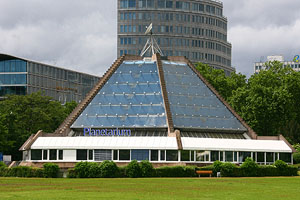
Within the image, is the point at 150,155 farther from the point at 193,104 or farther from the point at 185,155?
the point at 193,104

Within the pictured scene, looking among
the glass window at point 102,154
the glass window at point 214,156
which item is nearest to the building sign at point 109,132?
the glass window at point 102,154

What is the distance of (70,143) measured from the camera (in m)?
89.6

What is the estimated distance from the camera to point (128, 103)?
99250 millimetres

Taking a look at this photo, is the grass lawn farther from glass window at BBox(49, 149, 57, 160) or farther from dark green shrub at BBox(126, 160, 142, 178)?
glass window at BBox(49, 149, 57, 160)

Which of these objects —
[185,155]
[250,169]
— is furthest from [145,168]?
[250,169]

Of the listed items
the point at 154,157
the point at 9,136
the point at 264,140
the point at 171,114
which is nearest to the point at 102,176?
the point at 154,157

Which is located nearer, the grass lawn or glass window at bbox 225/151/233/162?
the grass lawn

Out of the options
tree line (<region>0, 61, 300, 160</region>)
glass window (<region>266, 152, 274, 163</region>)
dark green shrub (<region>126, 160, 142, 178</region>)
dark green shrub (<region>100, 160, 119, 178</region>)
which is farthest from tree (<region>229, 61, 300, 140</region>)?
dark green shrub (<region>100, 160, 119, 178</region>)

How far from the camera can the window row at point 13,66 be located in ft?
629

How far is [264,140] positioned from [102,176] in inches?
1114

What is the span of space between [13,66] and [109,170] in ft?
396

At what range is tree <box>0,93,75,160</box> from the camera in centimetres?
12188

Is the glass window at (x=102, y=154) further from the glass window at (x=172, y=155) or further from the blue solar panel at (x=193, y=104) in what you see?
the blue solar panel at (x=193, y=104)

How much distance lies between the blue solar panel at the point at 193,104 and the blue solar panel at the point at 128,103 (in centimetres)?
233
